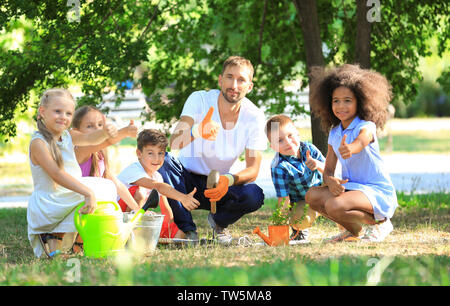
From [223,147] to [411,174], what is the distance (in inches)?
282

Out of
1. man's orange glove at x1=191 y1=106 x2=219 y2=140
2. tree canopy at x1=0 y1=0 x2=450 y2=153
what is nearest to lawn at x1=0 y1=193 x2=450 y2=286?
man's orange glove at x1=191 y1=106 x2=219 y2=140

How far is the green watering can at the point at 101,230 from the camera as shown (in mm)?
4348

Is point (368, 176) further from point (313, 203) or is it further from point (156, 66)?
point (156, 66)

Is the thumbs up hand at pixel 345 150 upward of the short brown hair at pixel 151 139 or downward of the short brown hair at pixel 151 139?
downward

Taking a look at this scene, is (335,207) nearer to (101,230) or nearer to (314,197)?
(314,197)

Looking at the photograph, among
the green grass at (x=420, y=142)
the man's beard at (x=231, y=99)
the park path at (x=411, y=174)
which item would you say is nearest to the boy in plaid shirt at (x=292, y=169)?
the man's beard at (x=231, y=99)

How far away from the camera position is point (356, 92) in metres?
5.19

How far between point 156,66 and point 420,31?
3540 mm

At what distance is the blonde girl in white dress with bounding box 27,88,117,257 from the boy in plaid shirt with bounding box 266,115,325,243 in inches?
57.5

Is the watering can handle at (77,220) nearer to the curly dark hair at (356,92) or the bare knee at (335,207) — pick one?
the bare knee at (335,207)

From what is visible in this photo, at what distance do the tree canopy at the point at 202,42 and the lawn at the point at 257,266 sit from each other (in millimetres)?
2500

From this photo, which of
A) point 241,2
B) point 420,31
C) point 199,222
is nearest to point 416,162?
point 420,31

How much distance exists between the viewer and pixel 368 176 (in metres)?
5.05

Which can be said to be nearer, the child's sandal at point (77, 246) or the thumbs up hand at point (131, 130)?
the thumbs up hand at point (131, 130)
